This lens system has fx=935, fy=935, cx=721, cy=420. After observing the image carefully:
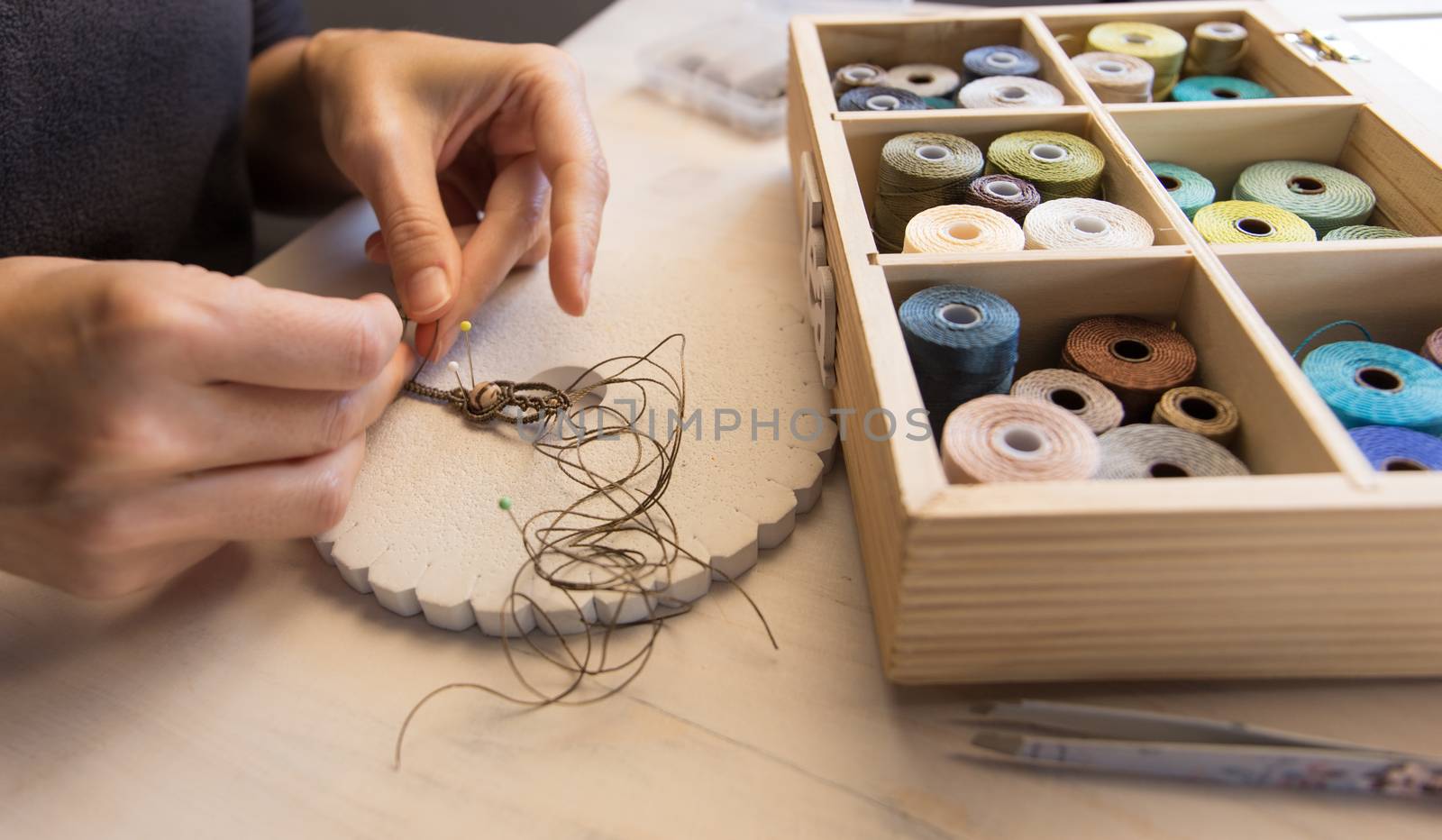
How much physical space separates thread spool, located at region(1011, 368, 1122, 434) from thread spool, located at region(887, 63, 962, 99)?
619 millimetres

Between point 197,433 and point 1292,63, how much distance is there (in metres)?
1.41

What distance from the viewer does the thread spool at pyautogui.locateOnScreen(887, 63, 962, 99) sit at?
1361mm

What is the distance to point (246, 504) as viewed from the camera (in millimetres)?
808

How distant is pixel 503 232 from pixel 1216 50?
1068mm

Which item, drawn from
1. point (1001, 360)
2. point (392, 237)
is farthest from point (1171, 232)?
point (392, 237)

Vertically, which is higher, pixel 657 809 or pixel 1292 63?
pixel 1292 63

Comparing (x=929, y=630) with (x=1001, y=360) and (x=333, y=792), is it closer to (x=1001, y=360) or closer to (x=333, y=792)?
(x=1001, y=360)

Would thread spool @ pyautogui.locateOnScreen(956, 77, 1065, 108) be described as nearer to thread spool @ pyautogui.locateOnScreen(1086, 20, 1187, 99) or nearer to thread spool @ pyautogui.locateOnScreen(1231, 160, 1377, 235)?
thread spool @ pyautogui.locateOnScreen(1086, 20, 1187, 99)

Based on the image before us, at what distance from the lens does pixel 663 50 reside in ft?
5.62

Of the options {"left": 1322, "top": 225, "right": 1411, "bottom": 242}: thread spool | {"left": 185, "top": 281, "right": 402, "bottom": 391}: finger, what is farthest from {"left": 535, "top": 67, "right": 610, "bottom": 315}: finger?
{"left": 1322, "top": 225, "right": 1411, "bottom": 242}: thread spool

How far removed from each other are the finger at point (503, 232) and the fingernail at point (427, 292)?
0.04m

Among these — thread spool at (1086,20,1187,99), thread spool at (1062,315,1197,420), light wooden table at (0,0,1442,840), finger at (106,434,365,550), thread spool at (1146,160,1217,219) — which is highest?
thread spool at (1086,20,1187,99)

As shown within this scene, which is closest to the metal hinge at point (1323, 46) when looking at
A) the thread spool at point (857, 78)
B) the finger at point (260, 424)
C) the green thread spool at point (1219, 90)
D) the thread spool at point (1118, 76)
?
the green thread spool at point (1219, 90)

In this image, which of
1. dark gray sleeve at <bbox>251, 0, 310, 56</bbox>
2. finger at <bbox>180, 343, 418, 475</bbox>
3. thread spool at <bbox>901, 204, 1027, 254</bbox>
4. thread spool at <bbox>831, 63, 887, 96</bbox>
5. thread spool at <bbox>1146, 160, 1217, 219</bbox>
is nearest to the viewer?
finger at <bbox>180, 343, 418, 475</bbox>
